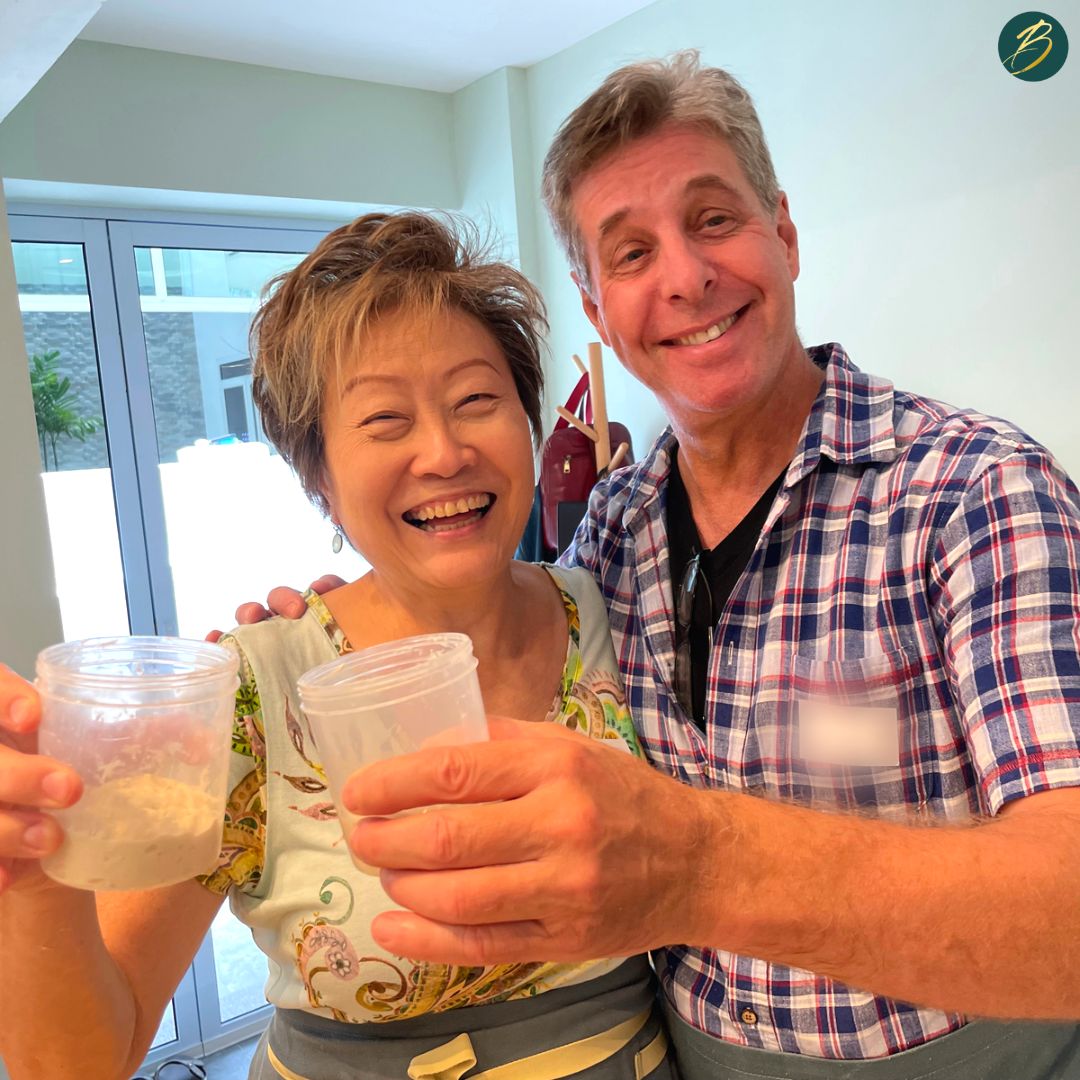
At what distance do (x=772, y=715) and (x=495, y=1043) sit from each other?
1.60ft

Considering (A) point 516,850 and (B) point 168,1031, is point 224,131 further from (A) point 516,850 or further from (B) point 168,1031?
(A) point 516,850

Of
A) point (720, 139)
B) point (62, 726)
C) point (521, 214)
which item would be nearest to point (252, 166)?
point (521, 214)

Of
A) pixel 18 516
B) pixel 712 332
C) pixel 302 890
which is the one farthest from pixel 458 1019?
pixel 18 516

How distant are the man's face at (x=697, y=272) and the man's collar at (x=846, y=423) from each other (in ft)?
0.32

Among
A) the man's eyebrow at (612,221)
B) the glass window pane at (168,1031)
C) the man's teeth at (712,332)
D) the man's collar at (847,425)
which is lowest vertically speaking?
the glass window pane at (168,1031)

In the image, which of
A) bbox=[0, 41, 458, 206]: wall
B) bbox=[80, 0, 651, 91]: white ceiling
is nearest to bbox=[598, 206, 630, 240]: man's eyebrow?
bbox=[80, 0, 651, 91]: white ceiling

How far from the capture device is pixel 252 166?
3.70 metres

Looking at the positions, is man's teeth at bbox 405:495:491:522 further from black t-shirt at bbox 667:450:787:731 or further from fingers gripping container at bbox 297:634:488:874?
fingers gripping container at bbox 297:634:488:874

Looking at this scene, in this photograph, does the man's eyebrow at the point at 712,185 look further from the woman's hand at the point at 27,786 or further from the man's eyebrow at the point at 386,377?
the woman's hand at the point at 27,786

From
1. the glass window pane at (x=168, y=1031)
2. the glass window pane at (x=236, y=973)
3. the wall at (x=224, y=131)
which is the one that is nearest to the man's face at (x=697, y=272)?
the wall at (x=224, y=131)

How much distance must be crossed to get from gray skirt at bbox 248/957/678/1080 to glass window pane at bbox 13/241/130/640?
2808 mm

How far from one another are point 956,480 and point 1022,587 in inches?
7.0

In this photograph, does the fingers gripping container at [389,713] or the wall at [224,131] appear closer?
the fingers gripping container at [389,713]

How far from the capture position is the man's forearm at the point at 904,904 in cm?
71
